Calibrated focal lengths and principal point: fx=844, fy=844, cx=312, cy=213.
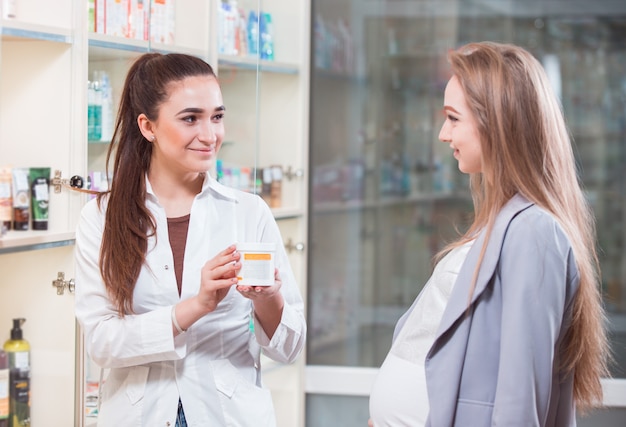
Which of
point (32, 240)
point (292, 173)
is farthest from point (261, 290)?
point (292, 173)

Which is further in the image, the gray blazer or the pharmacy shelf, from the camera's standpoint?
the pharmacy shelf

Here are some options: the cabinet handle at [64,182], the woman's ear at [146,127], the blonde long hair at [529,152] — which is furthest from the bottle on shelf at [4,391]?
the blonde long hair at [529,152]

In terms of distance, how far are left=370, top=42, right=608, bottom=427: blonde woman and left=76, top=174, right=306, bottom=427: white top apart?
413 millimetres

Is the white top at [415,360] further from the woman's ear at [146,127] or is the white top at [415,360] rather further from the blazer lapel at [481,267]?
the woman's ear at [146,127]

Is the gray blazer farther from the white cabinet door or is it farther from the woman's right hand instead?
the white cabinet door

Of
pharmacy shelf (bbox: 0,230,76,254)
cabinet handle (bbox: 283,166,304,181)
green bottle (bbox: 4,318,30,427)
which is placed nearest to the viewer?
pharmacy shelf (bbox: 0,230,76,254)

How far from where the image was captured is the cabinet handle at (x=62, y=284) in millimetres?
Result: 2568

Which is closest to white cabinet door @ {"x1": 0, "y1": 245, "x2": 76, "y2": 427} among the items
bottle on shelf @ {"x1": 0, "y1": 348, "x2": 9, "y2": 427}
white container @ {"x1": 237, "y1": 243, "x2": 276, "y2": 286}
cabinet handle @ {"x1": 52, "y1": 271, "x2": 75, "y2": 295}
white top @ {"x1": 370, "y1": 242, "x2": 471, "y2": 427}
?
cabinet handle @ {"x1": 52, "y1": 271, "x2": 75, "y2": 295}

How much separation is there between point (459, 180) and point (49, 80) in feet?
6.89

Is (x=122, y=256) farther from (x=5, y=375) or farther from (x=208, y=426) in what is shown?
(x=5, y=375)

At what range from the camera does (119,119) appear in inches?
82.4

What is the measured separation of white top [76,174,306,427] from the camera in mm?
1868

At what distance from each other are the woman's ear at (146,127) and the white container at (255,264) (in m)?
0.40

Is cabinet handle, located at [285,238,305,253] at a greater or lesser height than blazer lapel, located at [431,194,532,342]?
lesser
